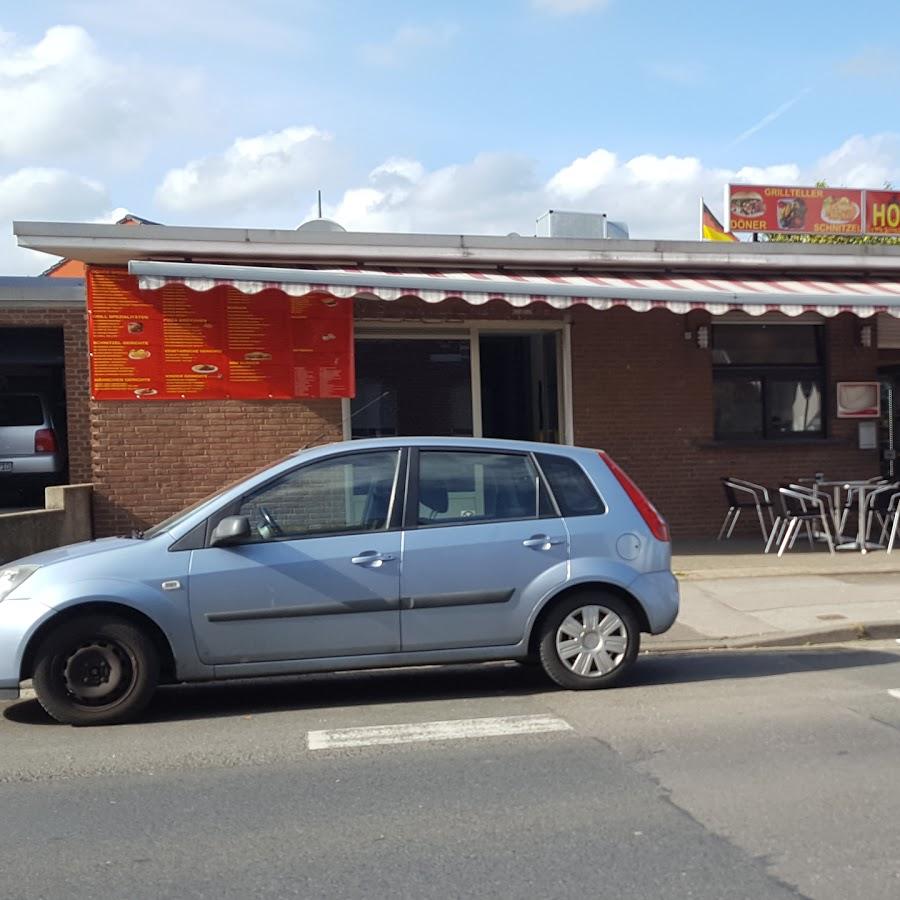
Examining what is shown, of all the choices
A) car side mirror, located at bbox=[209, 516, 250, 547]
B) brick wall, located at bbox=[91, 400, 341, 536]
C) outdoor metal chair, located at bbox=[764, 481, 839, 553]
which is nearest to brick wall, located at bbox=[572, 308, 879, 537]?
outdoor metal chair, located at bbox=[764, 481, 839, 553]

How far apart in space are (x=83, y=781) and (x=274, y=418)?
764 cm

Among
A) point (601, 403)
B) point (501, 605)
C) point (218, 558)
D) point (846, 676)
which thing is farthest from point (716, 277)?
point (218, 558)

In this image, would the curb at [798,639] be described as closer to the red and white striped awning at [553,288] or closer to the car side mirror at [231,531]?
the car side mirror at [231,531]

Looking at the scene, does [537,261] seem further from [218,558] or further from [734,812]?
[734,812]

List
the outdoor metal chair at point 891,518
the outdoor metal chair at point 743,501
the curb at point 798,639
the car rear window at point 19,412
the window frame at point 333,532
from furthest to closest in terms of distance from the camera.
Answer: the car rear window at point 19,412
the outdoor metal chair at point 743,501
the outdoor metal chair at point 891,518
the curb at point 798,639
the window frame at point 333,532

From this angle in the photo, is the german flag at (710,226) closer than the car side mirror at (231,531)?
No

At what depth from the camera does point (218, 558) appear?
21.5 ft

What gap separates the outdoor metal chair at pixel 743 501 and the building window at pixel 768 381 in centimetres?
78

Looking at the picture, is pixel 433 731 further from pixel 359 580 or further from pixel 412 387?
pixel 412 387

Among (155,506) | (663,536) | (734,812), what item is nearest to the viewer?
(734,812)

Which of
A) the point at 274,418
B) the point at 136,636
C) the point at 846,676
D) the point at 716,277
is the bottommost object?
the point at 846,676

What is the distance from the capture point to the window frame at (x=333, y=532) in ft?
21.8

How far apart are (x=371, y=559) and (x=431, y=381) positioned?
284 inches

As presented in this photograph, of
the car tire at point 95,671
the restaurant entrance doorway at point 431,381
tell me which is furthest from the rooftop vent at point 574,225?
the car tire at point 95,671
